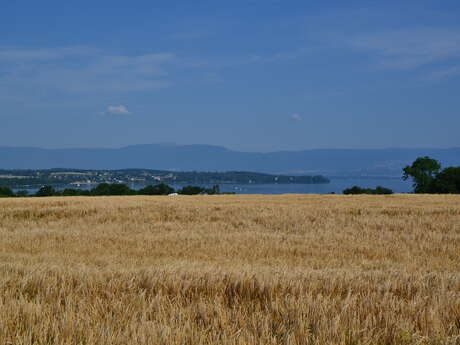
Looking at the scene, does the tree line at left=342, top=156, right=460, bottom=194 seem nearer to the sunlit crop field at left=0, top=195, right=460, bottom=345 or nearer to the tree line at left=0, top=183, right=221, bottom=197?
the tree line at left=0, top=183, right=221, bottom=197

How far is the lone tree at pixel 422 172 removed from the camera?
75.2m

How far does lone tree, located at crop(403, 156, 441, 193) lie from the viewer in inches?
2963

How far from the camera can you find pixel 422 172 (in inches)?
3002

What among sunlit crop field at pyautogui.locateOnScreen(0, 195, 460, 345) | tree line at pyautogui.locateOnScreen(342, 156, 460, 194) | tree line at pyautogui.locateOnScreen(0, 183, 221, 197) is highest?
tree line at pyautogui.locateOnScreen(342, 156, 460, 194)

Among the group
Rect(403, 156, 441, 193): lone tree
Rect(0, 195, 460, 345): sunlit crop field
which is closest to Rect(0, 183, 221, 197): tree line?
Rect(403, 156, 441, 193): lone tree

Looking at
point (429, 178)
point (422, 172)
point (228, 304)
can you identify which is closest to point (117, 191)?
point (422, 172)

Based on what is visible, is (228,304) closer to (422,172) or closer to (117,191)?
(117,191)

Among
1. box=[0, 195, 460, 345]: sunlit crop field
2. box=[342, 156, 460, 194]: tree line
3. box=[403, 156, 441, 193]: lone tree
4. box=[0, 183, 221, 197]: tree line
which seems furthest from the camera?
box=[403, 156, 441, 193]: lone tree

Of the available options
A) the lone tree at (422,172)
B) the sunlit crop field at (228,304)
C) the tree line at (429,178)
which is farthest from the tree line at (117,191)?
the sunlit crop field at (228,304)

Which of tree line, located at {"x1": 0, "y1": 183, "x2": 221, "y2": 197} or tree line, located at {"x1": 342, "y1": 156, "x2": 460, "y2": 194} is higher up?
tree line, located at {"x1": 342, "y1": 156, "x2": 460, "y2": 194}

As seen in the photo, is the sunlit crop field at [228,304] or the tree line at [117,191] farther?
the tree line at [117,191]

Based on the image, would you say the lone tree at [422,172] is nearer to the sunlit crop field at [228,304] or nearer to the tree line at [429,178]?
the tree line at [429,178]

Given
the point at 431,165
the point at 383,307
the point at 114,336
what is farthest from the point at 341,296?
the point at 431,165

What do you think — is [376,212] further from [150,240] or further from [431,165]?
[431,165]
